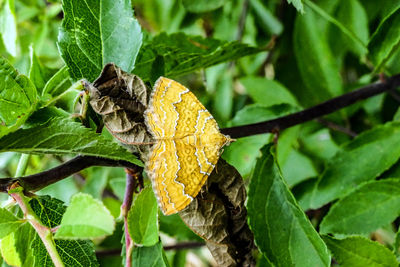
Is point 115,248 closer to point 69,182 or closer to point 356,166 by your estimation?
point 69,182

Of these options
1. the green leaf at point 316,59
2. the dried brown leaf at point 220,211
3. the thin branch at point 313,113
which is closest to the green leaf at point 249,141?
the thin branch at point 313,113

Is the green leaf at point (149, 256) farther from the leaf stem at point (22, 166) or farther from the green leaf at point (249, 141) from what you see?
the green leaf at point (249, 141)

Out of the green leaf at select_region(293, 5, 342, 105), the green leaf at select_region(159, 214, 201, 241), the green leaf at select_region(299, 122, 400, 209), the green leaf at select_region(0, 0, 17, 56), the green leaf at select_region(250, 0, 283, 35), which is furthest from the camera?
the green leaf at select_region(250, 0, 283, 35)

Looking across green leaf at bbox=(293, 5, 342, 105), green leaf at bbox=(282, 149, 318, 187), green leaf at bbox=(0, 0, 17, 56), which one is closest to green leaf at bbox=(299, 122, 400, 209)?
green leaf at bbox=(282, 149, 318, 187)

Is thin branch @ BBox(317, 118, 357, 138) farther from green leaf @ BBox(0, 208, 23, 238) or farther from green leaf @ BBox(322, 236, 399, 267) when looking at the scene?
green leaf @ BBox(0, 208, 23, 238)

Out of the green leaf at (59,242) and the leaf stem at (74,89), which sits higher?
the leaf stem at (74,89)

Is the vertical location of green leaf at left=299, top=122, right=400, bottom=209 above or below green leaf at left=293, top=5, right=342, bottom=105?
below
